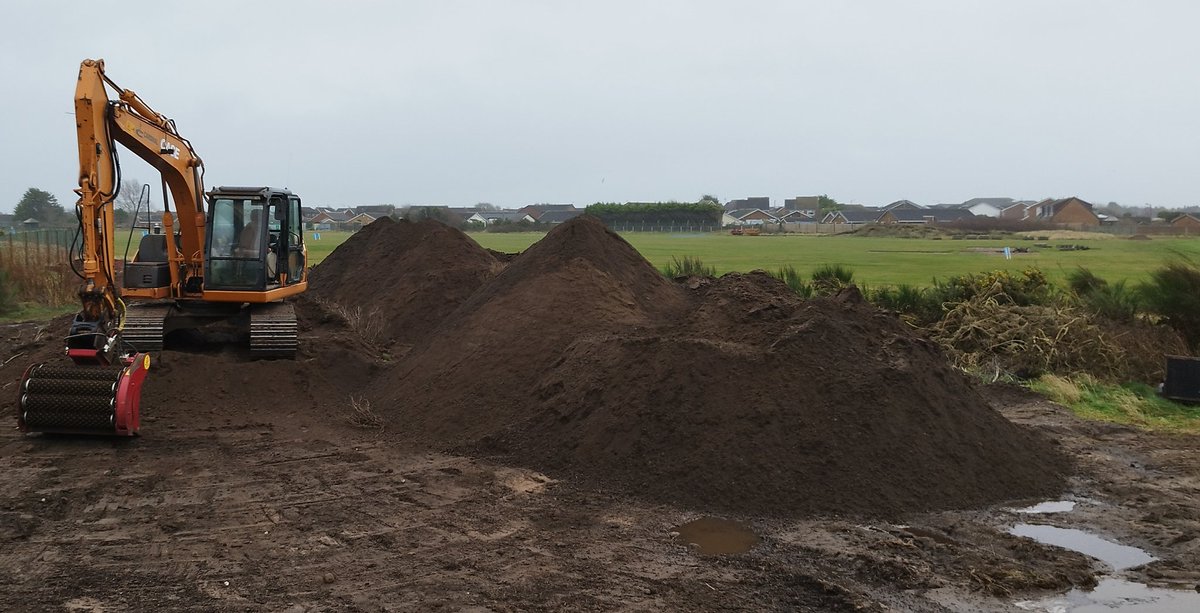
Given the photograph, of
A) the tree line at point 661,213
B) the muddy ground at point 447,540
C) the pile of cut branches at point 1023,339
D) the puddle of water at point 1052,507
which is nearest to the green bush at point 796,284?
the pile of cut branches at point 1023,339

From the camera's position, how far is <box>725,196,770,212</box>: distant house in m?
146

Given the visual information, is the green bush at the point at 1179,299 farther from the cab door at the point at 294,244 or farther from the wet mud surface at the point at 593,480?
the cab door at the point at 294,244

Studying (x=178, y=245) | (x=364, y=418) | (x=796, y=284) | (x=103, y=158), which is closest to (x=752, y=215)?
(x=796, y=284)

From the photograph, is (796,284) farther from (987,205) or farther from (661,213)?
(987,205)

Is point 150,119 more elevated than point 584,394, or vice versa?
point 150,119

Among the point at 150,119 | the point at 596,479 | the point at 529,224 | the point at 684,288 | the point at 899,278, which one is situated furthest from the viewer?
the point at 529,224

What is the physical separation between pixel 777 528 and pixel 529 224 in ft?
215

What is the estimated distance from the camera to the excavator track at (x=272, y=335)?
42.8 feet

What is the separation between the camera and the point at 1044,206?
10056 centimetres

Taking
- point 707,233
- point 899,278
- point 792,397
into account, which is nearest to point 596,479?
point 792,397

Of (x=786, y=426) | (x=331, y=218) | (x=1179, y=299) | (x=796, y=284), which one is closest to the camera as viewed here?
(x=786, y=426)

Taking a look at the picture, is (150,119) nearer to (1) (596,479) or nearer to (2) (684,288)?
(1) (596,479)

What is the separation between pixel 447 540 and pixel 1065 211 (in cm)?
9473

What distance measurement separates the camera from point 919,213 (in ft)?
398
